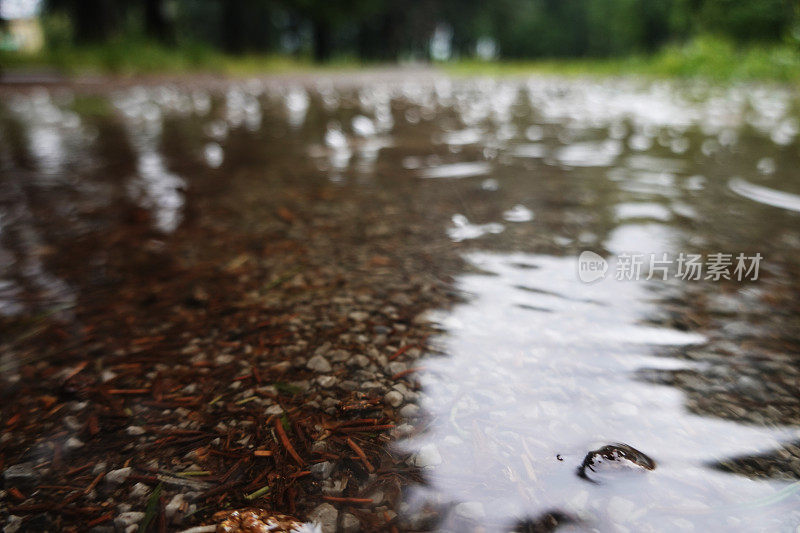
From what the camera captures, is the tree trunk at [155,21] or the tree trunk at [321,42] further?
the tree trunk at [321,42]

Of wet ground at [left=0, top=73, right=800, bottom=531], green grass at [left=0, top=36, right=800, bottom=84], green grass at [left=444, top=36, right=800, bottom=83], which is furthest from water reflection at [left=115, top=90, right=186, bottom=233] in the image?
green grass at [left=444, top=36, right=800, bottom=83]

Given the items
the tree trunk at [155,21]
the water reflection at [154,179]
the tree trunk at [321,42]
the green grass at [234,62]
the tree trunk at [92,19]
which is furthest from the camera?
the tree trunk at [321,42]

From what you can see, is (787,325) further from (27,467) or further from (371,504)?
(27,467)

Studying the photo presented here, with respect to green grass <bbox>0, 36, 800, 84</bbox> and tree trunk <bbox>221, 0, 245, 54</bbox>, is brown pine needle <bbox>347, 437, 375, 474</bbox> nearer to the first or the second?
green grass <bbox>0, 36, 800, 84</bbox>

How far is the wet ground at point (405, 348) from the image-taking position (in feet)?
3.44

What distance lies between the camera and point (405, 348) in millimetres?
1510

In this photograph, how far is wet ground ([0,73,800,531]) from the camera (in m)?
1.05

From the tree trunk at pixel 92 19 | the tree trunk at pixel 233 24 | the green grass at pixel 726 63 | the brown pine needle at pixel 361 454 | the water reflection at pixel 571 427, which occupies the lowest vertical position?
the brown pine needle at pixel 361 454

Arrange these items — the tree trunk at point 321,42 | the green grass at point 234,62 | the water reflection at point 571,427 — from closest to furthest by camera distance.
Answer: the water reflection at point 571,427, the green grass at point 234,62, the tree trunk at point 321,42

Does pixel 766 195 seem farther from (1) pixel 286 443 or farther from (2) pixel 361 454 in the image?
(1) pixel 286 443

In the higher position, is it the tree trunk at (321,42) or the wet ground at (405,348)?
the tree trunk at (321,42)

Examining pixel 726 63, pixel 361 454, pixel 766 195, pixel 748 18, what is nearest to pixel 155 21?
pixel 726 63

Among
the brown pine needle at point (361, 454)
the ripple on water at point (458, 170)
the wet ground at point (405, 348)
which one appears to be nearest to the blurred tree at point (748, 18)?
the wet ground at point (405, 348)

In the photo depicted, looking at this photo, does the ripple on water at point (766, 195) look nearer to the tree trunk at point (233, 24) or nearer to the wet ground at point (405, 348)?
the wet ground at point (405, 348)
